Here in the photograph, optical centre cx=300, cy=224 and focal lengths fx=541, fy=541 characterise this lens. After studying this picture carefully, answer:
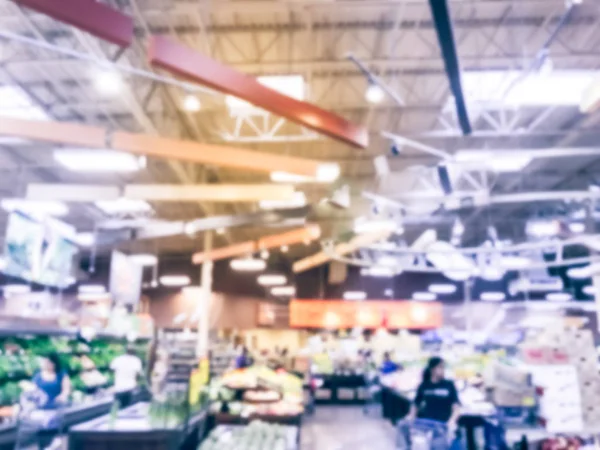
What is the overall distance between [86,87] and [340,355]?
11.3 m

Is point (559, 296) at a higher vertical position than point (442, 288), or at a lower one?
lower

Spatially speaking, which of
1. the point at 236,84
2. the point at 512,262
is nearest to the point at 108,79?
the point at 236,84

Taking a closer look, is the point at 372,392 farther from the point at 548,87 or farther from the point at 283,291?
the point at 548,87

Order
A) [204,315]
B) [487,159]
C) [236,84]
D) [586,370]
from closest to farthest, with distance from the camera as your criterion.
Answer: [236,84] < [586,370] < [487,159] < [204,315]

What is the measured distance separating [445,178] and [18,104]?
7621 mm

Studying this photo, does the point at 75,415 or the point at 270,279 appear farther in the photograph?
the point at 270,279

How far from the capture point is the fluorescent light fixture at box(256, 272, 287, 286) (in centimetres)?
2038

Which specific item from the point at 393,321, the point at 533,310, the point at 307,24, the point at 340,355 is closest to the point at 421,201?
the point at 307,24

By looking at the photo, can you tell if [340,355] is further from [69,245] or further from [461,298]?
[69,245]

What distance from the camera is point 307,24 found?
283 inches

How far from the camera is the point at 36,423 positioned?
650cm

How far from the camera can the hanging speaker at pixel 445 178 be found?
9.44 m

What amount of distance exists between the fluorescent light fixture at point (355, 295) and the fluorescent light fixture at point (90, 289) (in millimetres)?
9816

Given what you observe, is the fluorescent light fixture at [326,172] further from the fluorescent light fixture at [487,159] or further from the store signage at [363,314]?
the store signage at [363,314]
